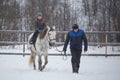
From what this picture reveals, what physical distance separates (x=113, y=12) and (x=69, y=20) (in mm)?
5843

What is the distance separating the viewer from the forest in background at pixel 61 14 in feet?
119

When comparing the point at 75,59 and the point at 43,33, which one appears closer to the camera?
the point at 75,59

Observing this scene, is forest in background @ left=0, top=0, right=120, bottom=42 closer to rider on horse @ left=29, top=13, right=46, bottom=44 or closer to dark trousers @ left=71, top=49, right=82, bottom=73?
rider on horse @ left=29, top=13, right=46, bottom=44

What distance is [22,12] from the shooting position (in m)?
40.7

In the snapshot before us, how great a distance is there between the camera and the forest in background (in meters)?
36.4

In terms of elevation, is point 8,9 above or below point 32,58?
above

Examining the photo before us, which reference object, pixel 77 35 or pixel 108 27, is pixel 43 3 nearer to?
pixel 108 27

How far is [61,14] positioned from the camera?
4091cm

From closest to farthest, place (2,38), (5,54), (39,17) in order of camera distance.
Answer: (39,17)
(5,54)
(2,38)

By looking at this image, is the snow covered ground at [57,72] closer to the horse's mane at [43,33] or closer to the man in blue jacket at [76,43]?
the man in blue jacket at [76,43]

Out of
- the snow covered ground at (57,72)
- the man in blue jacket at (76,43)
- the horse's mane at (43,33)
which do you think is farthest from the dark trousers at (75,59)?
the horse's mane at (43,33)

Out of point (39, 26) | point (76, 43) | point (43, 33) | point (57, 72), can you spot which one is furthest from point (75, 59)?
point (39, 26)

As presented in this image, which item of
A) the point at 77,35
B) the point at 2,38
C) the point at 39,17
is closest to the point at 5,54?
the point at 39,17

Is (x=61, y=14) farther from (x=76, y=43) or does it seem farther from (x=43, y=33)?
(x=76, y=43)
